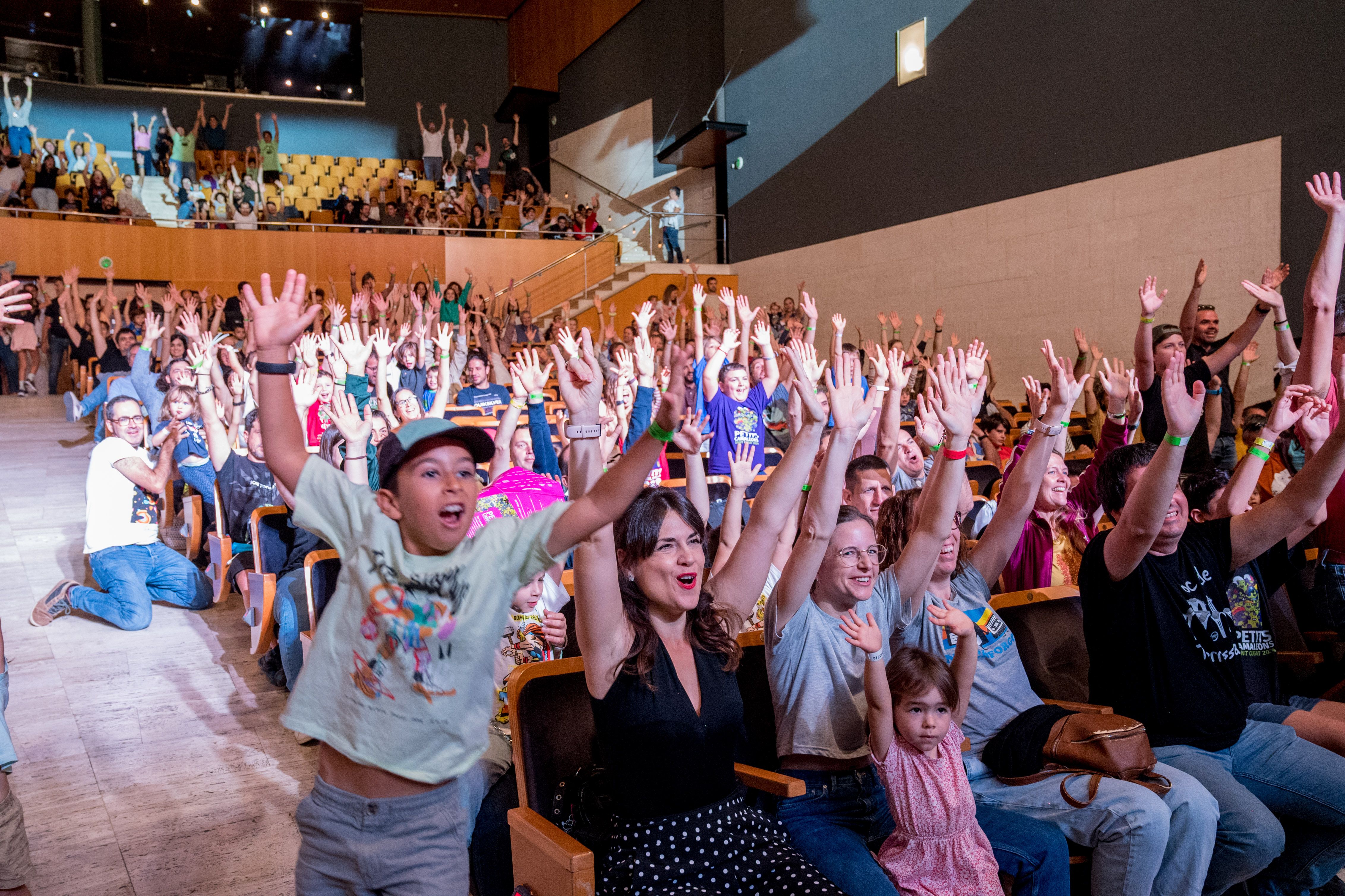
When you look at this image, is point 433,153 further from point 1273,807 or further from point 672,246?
point 1273,807

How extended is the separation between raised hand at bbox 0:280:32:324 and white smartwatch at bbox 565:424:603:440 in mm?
1286

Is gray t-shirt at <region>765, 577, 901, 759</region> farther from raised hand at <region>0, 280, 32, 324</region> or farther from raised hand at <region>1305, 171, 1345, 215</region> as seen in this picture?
raised hand at <region>1305, 171, 1345, 215</region>

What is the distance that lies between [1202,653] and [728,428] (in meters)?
3.15

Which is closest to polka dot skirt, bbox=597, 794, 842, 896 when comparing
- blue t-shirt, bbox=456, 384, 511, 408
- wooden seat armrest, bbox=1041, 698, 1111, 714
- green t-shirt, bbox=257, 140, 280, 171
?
wooden seat armrest, bbox=1041, 698, 1111, 714

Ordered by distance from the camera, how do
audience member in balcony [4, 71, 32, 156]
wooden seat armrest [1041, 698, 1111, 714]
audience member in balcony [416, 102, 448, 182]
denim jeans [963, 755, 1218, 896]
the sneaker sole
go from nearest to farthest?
denim jeans [963, 755, 1218, 896] < wooden seat armrest [1041, 698, 1111, 714] < the sneaker sole < audience member in balcony [4, 71, 32, 156] < audience member in balcony [416, 102, 448, 182]

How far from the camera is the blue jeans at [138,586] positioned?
473 cm

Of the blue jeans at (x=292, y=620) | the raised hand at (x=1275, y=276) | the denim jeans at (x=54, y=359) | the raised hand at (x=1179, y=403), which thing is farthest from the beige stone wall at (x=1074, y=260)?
the denim jeans at (x=54, y=359)

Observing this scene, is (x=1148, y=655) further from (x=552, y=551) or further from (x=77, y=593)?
(x=77, y=593)

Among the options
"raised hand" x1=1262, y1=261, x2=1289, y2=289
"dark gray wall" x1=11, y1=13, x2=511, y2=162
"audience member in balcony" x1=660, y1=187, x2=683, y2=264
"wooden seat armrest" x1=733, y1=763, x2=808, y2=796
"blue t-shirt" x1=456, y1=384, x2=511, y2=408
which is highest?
"dark gray wall" x1=11, y1=13, x2=511, y2=162

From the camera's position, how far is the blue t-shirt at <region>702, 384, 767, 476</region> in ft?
17.4

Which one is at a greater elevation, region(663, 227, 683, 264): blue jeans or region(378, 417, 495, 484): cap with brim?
region(663, 227, 683, 264): blue jeans

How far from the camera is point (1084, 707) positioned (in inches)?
95.2

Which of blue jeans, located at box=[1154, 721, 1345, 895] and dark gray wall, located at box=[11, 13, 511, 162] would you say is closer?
blue jeans, located at box=[1154, 721, 1345, 895]

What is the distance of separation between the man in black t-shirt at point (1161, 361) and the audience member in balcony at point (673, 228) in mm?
10939
